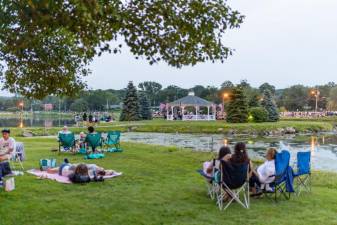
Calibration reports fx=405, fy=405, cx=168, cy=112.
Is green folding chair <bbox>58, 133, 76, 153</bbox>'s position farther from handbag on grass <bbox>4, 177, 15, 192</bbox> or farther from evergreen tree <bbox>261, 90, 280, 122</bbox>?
evergreen tree <bbox>261, 90, 280, 122</bbox>

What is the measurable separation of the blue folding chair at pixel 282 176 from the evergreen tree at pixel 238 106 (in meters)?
34.5

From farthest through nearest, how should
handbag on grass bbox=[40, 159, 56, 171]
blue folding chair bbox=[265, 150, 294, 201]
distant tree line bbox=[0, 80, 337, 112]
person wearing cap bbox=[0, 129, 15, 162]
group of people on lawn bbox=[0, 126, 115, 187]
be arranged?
distant tree line bbox=[0, 80, 337, 112] < handbag on grass bbox=[40, 159, 56, 171] < person wearing cap bbox=[0, 129, 15, 162] < group of people on lawn bbox=[0, 126, 115, 187] < blue folding chair bbox=[265, 150, 294, 201]

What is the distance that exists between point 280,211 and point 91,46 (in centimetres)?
402

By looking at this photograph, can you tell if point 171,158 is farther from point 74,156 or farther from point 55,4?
point 55,4

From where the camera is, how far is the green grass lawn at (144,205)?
6.07 metres

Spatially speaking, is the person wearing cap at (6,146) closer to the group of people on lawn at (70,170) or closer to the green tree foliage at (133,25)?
the group of people on lawn at (70,170)

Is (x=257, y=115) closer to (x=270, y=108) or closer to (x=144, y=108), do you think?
(x=270, y=108)

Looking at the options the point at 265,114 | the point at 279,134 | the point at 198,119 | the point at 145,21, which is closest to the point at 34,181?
the point at 145,21

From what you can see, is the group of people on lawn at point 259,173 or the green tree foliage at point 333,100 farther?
the green tree foliage at point 333,100

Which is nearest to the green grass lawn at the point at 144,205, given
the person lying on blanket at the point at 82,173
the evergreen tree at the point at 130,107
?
the person lying on blanket at the point at 82,173

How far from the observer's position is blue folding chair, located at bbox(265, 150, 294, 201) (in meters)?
7.51

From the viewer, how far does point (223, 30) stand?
19.9 feet

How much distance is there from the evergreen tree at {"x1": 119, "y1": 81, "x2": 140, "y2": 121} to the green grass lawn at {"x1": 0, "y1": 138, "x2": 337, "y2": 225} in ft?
141

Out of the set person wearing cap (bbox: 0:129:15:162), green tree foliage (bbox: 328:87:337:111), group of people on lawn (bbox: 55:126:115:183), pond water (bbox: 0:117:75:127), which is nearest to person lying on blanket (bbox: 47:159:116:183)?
group of people on lawn (bbox: 55:126:115:183)
